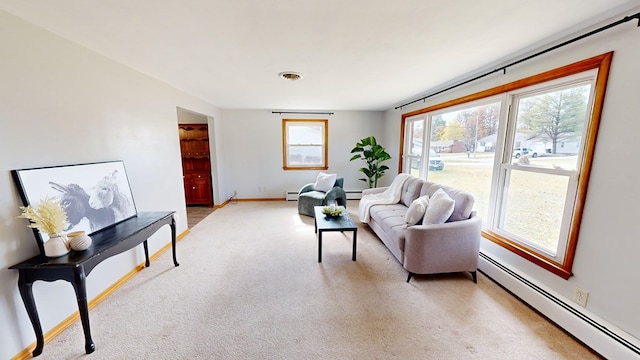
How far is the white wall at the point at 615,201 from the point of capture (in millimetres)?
1448

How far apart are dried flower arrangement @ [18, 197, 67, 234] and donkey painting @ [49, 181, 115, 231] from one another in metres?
0.21

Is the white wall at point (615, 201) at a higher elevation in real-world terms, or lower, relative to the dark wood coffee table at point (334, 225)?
higher

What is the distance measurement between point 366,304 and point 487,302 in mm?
1105

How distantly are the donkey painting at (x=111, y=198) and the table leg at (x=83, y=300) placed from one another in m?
0.73

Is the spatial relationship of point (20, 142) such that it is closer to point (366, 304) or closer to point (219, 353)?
point (219, 353)

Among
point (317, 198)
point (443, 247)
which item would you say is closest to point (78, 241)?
point (443, 247)

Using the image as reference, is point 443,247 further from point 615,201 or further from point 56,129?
point 56,129

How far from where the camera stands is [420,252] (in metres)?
2.30

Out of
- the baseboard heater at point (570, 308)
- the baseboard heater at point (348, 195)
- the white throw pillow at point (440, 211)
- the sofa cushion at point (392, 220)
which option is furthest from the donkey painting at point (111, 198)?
the baseboard heater at point (570, 308)

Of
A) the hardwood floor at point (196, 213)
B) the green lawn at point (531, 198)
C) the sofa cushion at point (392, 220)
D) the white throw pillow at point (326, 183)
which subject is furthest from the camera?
the white throw pillow at point (326, 183)

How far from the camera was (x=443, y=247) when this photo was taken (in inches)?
90.7

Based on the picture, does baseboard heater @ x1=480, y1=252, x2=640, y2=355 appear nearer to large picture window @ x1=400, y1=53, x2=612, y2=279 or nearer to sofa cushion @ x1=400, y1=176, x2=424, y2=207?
large picture window @ x1=400, y1=53, x2=612, y2=279

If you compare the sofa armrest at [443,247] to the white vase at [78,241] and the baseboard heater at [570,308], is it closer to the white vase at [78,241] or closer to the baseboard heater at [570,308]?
the baseboard heater at [570,308]

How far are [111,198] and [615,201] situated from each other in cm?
404
